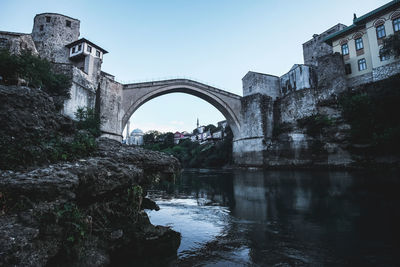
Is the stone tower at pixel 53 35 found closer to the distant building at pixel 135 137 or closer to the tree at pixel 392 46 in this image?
the tree at pixel 392 46

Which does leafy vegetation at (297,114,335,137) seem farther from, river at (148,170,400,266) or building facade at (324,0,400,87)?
river at (148,170,400,266)

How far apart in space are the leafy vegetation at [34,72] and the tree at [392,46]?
25.6 m

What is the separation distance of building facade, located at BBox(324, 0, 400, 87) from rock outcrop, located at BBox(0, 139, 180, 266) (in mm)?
23535

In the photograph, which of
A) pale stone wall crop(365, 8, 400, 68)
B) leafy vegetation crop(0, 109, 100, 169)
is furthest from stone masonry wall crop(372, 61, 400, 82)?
leafy vegetation crop(0, 109, 100, 169)

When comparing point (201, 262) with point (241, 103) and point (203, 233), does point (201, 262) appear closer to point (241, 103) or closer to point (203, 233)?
point (203, 233)

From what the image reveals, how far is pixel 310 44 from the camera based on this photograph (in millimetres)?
35156

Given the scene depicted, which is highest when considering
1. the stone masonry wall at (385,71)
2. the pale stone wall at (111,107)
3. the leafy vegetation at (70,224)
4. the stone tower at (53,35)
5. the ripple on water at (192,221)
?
the stone tower at (53,35)

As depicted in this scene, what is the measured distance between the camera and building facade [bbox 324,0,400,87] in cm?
1822

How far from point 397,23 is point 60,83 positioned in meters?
28.0

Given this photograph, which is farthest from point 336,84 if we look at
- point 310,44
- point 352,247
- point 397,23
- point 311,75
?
point 352,247

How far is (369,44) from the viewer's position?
19828mm

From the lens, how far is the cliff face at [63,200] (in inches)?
80.4

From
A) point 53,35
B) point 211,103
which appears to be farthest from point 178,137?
point 53,35

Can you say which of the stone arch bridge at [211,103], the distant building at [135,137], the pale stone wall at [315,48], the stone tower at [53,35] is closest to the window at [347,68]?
the stone arch bridge at [211,103]
